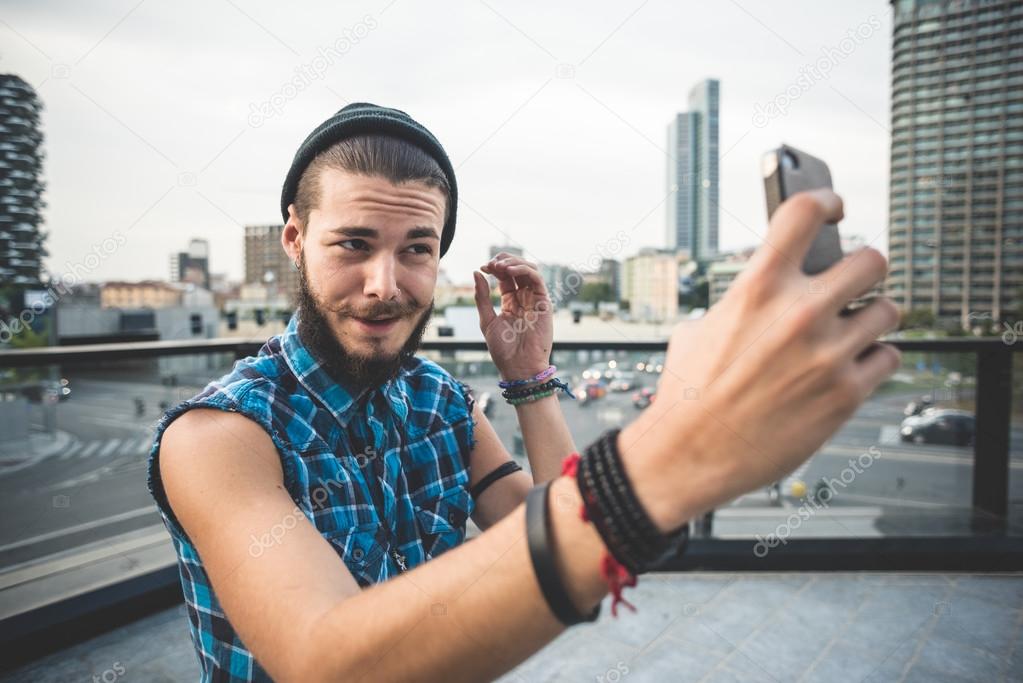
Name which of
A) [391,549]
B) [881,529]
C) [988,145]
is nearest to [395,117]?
[391,549]

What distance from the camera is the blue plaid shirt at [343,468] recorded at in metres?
0.86

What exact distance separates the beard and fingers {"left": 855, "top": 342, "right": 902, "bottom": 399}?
0.74m

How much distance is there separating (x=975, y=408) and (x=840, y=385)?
4.07 meters

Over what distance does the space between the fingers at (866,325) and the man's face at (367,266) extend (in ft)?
2.32

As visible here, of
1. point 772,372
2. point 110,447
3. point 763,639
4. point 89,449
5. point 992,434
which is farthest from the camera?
point 992,434

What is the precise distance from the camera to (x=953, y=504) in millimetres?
3555

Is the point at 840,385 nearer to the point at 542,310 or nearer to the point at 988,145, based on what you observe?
the point at 542,310

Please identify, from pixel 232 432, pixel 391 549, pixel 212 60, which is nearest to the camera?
pixel 232 432

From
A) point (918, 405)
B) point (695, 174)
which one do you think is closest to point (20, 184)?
point (695, 174)

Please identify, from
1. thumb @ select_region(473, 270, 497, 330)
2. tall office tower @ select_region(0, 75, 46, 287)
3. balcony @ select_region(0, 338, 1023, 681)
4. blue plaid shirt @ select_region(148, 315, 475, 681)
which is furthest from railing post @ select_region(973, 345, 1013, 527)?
tall office tower @ select_region(0, 75, 46, 287)

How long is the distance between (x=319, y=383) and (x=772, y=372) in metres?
0.80

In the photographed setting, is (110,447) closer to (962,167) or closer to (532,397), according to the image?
(532,397)

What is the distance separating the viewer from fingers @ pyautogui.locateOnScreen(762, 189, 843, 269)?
1.44ft

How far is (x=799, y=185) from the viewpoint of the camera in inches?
19.9
